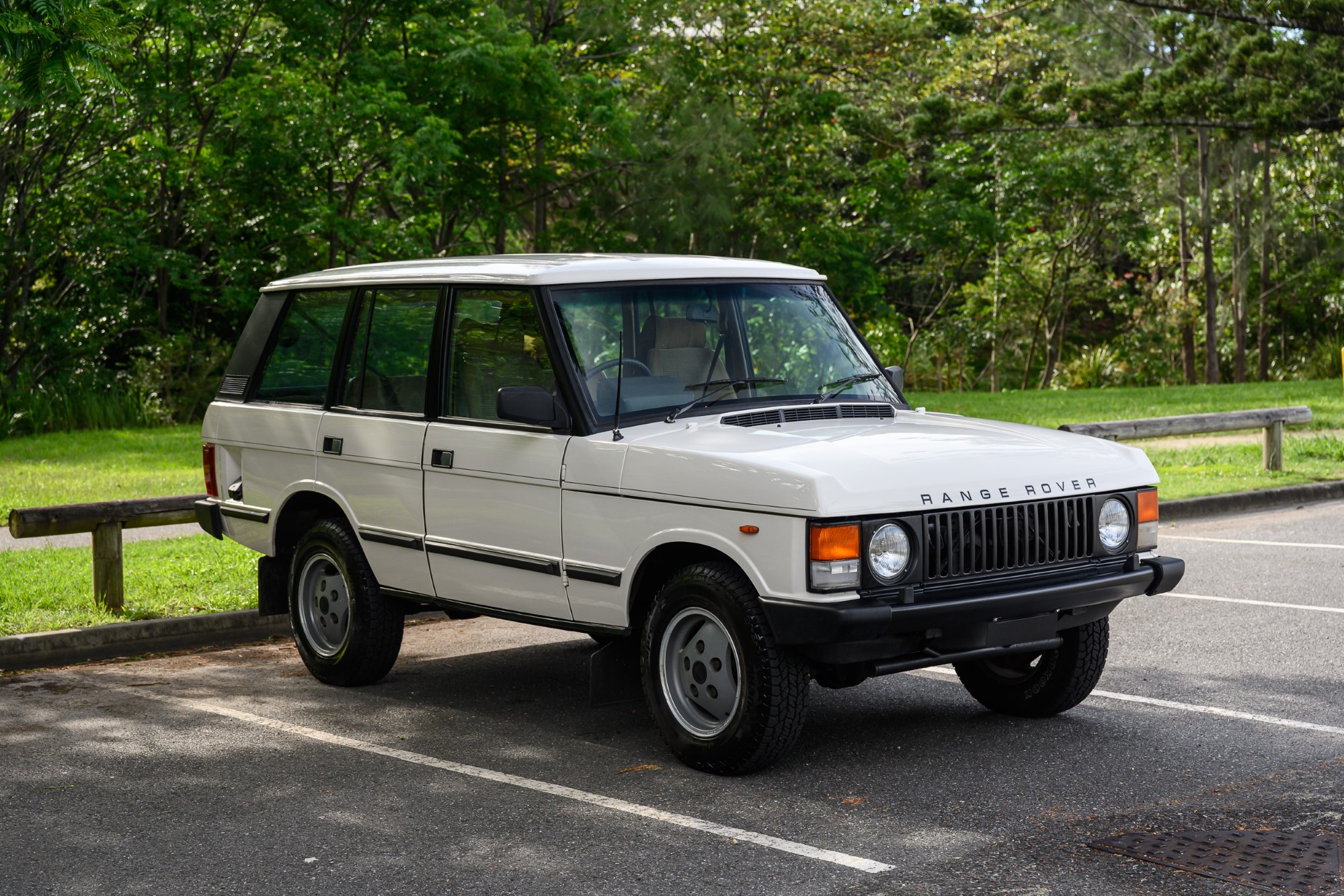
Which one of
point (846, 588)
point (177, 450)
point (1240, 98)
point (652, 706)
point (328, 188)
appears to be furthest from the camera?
point (1240, 98)

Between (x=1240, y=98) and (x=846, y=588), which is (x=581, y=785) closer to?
(x=846, y=588)

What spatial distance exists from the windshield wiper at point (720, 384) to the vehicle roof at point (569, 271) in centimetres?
50

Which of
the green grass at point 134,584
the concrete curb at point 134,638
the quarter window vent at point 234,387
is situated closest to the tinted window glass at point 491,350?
the quarter window vent at point 234,387

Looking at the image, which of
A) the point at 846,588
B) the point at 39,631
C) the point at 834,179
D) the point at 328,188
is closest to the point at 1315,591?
the point at 846,588

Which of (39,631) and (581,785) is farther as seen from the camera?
(39,631)

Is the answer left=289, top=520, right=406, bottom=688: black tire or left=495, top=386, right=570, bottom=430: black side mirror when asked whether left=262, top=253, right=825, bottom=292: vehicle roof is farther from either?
left=289, top=520, right=406, bottom=688: black tire

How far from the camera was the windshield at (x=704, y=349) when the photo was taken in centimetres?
654

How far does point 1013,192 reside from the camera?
3241 centimetres

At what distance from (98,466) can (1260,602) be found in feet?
39.3

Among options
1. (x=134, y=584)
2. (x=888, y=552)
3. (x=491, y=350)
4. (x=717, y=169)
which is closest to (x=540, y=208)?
(x=717, y=169)

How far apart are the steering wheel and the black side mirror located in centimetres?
23

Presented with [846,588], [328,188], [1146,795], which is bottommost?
[1146,795]

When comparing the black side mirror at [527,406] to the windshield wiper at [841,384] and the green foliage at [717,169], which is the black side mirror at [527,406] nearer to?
the windshield wiper at [841,384]

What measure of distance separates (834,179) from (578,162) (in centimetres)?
754
